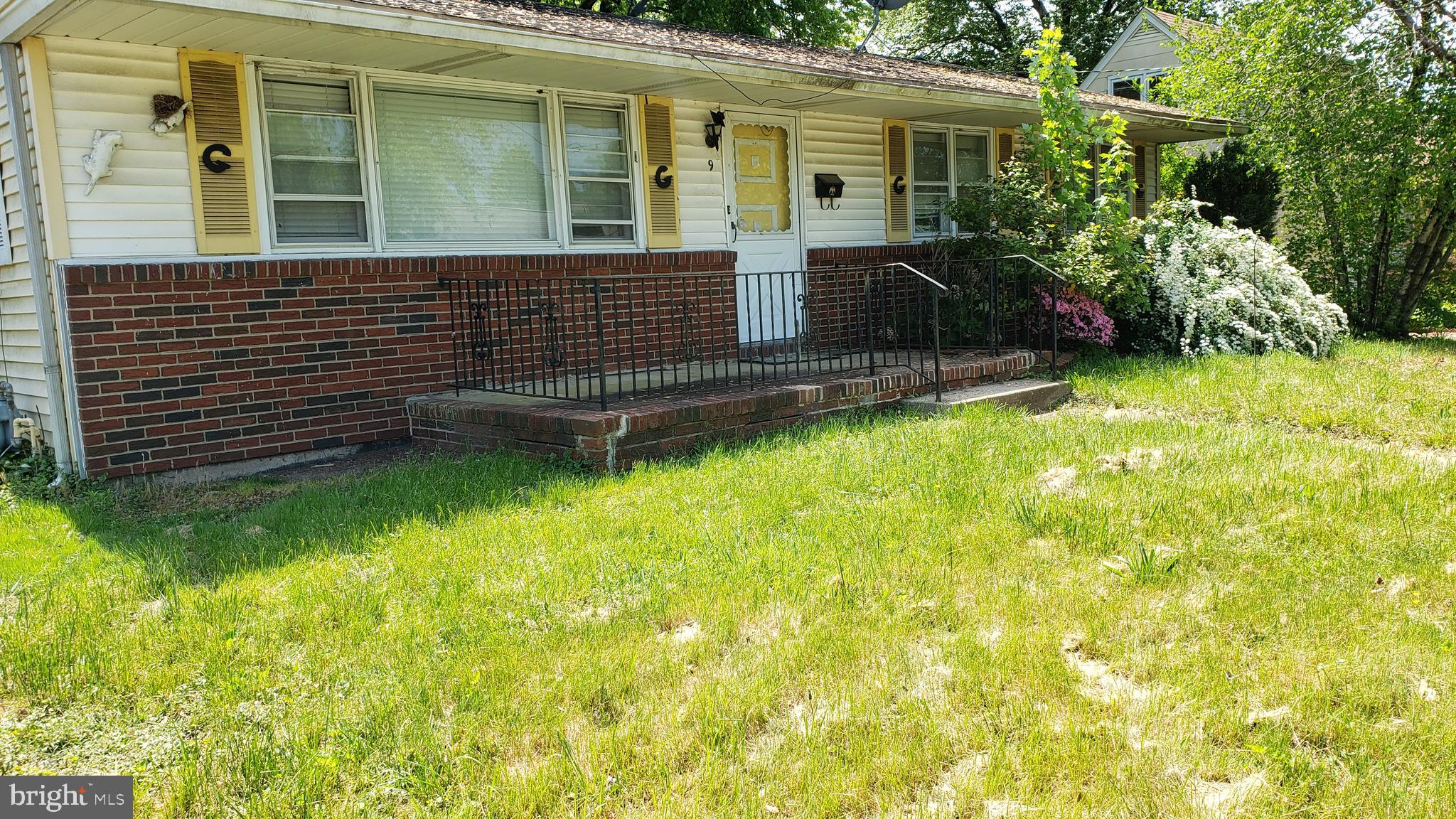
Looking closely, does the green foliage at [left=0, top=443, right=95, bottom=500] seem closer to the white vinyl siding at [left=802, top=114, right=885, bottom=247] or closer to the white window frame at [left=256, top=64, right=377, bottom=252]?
the white window frame at [left=256, top=64, right=377, bottom=252]

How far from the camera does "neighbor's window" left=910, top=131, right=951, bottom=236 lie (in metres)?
11.7

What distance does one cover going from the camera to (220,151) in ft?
21.7

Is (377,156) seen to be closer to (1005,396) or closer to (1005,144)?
(1005,396)

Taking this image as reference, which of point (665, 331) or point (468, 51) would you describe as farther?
point (665, 331)

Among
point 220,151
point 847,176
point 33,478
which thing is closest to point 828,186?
point 847,176

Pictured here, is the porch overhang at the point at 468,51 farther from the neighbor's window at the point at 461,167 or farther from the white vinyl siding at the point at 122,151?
the neighbor's window at the point at 461,167

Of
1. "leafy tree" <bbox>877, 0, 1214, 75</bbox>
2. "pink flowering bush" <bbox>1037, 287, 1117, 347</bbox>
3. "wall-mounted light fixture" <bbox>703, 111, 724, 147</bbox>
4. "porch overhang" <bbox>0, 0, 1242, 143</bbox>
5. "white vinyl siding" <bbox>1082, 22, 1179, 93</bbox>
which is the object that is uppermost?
"leafy tree" <bbox>877, 0, 1214, 75</bbox>

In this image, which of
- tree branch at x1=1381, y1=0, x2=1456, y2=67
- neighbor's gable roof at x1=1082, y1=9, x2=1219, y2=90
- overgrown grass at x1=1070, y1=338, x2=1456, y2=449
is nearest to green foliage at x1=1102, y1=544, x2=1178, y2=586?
overgrown grass at x1=1070, y1=338, x2=1456, y2=449

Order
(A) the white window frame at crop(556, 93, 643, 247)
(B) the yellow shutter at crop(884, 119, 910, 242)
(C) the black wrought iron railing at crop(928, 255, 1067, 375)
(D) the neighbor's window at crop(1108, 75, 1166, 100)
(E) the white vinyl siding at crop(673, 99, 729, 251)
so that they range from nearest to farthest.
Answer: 1. (A) the white window frame at crop(556, 93, 643, 247)
2. (E) the white vinyl siding at crop(673, 99, 729, 251)
3. (C) the black wrought iron railing at crop(928, 255, 1067, 375)
4. (B) the yellow shutter at crop(884, 119, 910, 242)
5. (D) the neighbor's window at crop(1108, 75, 1166, 100)

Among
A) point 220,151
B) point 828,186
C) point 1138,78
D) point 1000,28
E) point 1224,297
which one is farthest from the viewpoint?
point 1000,28

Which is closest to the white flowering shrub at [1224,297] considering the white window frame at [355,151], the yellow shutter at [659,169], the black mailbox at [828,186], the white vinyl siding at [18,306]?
the black mailbox at [828,186]

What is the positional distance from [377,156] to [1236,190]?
43.6ft

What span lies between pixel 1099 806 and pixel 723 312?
707cm

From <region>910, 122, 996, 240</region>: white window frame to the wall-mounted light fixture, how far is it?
2.78 m
